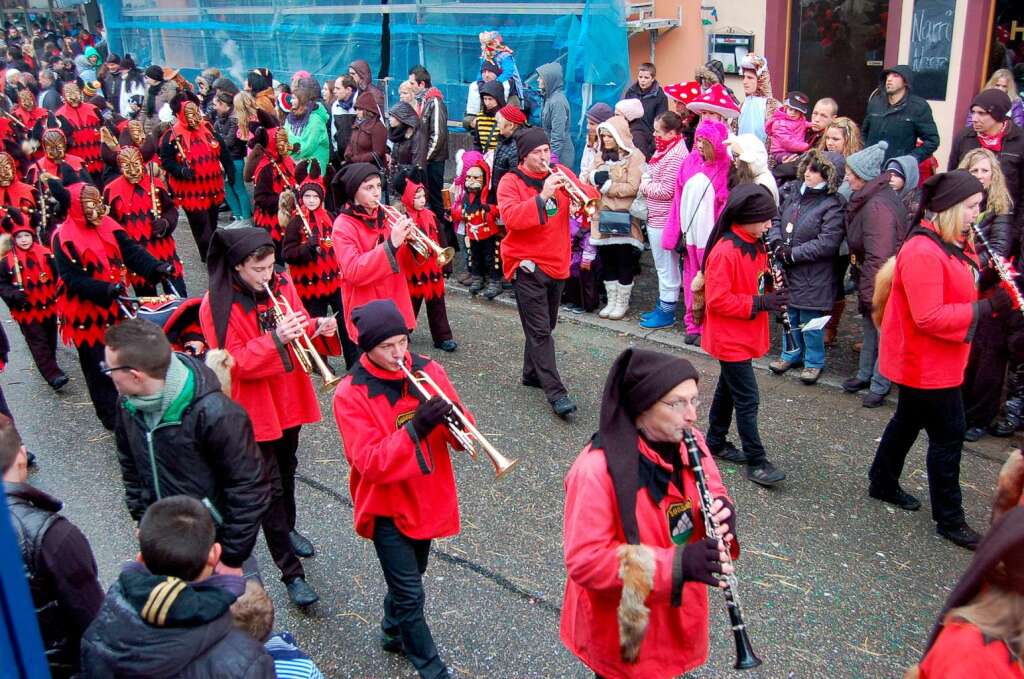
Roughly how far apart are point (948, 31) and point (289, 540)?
28.2 ft

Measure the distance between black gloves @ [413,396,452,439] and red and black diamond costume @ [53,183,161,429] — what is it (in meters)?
3.55

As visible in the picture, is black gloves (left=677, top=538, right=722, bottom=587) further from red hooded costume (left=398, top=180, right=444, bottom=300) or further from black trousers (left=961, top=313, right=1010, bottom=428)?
red hooded costume (left=398, top=180, right=444, bottom=300)

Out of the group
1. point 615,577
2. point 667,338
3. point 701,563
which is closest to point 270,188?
point 667,338

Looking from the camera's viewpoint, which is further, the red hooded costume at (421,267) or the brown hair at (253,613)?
the red hooded costume at (421,267)

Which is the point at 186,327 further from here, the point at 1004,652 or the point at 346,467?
the point at 1004,652

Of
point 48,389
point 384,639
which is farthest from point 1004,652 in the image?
point 48,389

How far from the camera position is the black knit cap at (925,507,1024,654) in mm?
2244

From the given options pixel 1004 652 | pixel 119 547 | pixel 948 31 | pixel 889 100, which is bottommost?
pixel 119 547

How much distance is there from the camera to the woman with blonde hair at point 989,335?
6043 mm

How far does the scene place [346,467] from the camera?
627 centimetres

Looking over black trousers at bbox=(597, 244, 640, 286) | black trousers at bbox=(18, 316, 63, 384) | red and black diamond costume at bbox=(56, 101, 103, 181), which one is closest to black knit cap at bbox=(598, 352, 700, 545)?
black trousers at bbox=(597, 244, 640, 286)

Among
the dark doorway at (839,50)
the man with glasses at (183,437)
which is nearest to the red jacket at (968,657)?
the man with glasses at (183,437)

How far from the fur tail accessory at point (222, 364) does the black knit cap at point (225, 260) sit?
0.18 meters

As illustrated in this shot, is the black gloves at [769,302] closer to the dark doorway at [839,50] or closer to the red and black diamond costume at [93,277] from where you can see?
the red and black diamond costume at [93,277]
